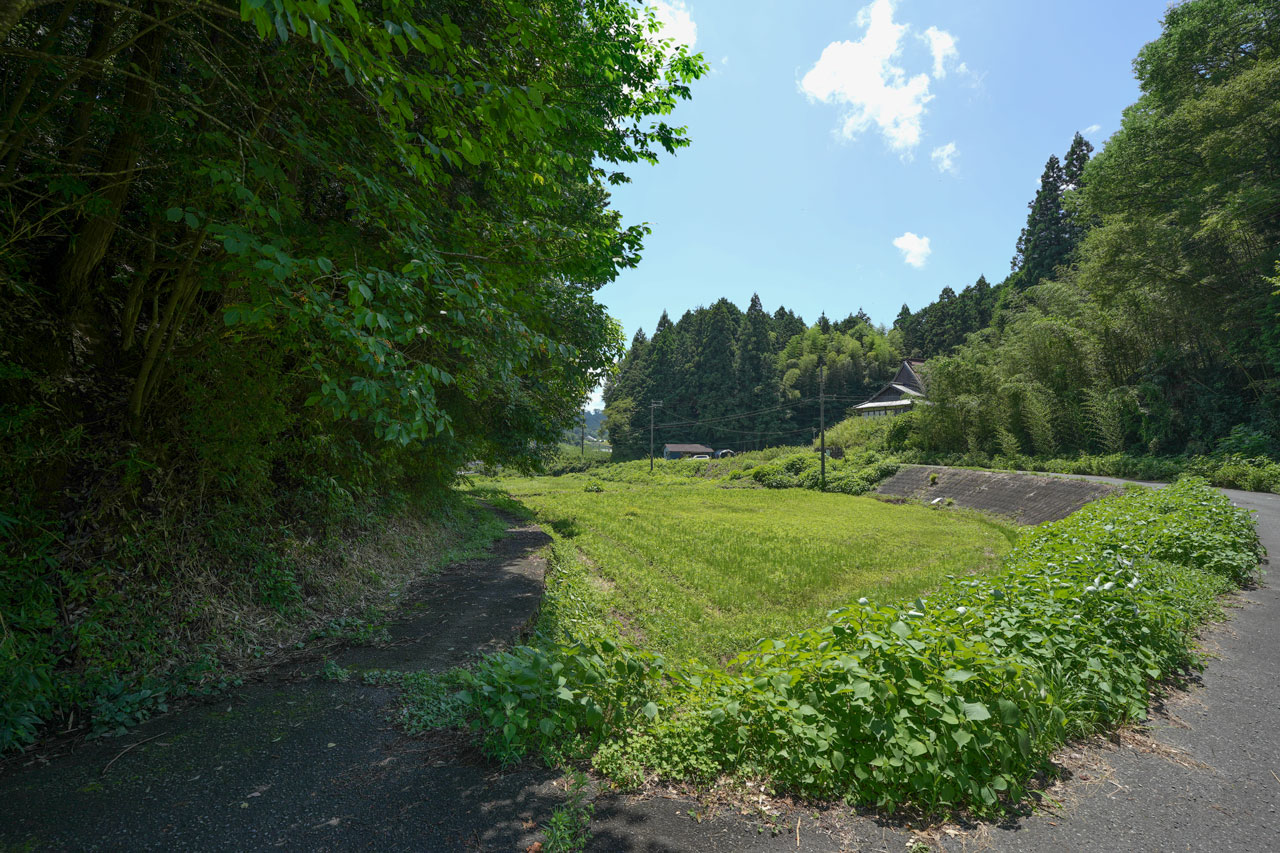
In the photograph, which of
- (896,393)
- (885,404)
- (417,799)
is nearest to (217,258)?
(417,799)

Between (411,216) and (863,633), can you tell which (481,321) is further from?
(863,633)

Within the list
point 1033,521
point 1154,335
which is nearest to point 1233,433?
point 1154,335

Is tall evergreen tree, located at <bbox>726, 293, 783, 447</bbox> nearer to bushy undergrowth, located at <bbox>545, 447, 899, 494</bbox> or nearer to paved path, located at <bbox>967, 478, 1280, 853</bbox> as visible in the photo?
bushy undergrowth, located at <bbox>545, 447, 899, 494</bbox>

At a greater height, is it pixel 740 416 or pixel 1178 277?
pixel 1178 277

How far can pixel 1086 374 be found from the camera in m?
20.1

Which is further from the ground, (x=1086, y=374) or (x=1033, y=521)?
(x=1086, y=374)

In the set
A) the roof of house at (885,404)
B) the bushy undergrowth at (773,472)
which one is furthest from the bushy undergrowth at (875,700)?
the roof of house at (885,404)

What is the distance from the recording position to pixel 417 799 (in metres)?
2.31

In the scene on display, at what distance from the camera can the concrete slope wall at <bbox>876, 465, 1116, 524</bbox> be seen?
14.0 meters

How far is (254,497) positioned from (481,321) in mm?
3212

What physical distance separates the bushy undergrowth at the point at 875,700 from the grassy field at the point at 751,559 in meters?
2.86

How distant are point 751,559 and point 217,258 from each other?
9.60 meters

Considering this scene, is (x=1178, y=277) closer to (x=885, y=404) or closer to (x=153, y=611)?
(x=885, y=404)

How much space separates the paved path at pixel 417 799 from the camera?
2.08m
